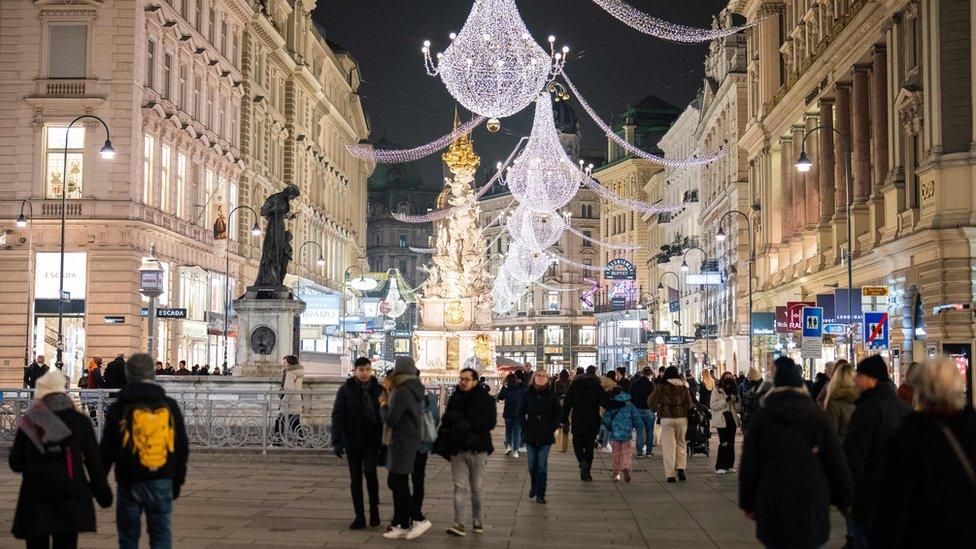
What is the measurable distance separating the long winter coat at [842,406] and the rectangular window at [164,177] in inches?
1538

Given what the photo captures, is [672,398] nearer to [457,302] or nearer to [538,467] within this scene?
[538,467]

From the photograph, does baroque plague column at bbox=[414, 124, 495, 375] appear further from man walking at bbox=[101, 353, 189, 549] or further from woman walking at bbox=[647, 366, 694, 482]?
man walking at bbox=[101, 353, 189, 549]

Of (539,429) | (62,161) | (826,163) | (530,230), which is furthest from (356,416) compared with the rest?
(530,230)

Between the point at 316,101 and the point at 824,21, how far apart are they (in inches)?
1704

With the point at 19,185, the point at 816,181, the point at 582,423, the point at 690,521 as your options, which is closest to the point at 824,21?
the point at 816,181

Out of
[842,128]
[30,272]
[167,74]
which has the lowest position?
[30,272]

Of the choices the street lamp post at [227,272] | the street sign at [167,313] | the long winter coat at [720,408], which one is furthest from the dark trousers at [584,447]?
the street lamp post at [227,272]

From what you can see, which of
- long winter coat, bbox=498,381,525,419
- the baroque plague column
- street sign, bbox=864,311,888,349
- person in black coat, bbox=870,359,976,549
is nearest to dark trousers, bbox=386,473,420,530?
person in black coat, bbox=870,359,976,549

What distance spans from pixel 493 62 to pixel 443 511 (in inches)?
549

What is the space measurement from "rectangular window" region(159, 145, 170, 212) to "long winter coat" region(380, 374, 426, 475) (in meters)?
37.2

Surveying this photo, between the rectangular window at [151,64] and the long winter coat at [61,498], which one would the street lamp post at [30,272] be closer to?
the rectangular window at [151,64]

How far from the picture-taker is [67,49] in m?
45.0

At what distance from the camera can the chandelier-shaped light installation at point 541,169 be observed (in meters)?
49.2

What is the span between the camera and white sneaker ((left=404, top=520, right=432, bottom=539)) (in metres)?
14.0
